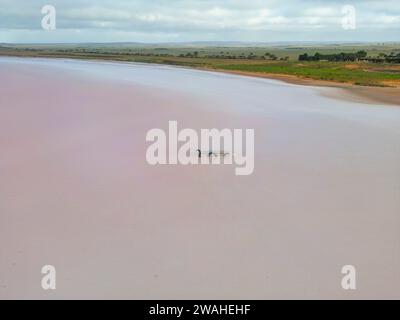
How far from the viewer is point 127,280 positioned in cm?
482

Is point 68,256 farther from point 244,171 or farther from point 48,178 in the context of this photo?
point 244,171

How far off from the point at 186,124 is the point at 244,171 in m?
3.88

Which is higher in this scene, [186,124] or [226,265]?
[186,124]

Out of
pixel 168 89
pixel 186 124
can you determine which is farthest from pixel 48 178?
pixel 168 89

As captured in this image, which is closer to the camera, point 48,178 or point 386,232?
point 386,232

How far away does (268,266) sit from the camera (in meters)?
5.09

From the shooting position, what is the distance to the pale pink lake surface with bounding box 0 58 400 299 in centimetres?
484

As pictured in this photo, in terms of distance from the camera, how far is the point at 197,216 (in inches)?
247

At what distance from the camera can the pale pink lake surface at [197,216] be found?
4.84m

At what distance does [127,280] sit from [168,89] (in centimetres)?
1550

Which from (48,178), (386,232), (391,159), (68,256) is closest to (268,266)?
(386,232)
